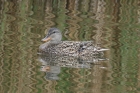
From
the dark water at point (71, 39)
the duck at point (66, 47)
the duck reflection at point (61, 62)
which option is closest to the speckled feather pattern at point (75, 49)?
the duck at point (66, 47)

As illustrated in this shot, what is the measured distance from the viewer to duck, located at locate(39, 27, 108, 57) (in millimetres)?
10062

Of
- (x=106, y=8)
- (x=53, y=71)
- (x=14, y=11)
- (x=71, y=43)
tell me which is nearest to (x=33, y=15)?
(x=14, y=11)

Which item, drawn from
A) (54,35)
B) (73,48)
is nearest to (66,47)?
(73,48)

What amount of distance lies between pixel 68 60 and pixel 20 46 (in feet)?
Result: 2.30

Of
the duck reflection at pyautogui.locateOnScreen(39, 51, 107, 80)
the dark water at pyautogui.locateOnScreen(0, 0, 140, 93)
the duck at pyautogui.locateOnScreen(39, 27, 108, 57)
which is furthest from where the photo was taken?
the duck at pyautogui.locateOnScreen(39, 27, 108, 57)

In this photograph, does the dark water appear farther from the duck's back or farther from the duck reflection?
the duck's back

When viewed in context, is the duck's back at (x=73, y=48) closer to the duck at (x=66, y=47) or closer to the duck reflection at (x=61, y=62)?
the duck at (x=66, y=47)

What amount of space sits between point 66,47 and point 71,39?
60 centimetres

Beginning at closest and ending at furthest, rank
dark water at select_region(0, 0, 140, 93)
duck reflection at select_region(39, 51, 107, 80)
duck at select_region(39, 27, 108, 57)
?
dark water at select_region(0, 0, 140, 93) → duck reflection at select_region(39, 51, 107, 80) → duck at select_region(39, 27, 108, 57)

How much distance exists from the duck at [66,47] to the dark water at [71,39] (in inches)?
5.8

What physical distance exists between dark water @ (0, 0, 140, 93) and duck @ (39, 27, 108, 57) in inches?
5.8

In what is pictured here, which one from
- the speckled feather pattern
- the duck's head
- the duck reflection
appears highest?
the duck's head

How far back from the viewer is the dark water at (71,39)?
771cm

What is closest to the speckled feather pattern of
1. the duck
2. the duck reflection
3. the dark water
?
the duck
